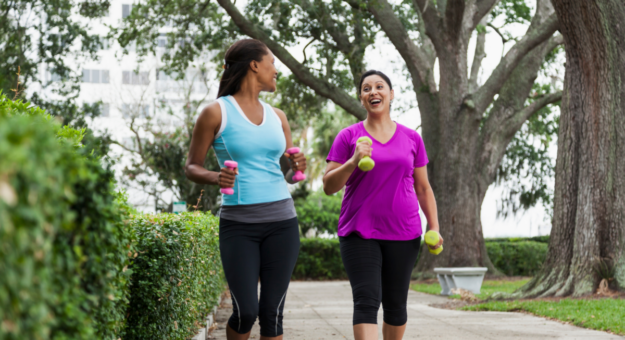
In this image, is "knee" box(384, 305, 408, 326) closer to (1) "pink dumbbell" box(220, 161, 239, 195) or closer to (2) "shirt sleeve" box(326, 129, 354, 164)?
(2) "shirt sleeve" box(326, 129, 354, 164)

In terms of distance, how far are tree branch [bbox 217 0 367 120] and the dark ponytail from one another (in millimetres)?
10543

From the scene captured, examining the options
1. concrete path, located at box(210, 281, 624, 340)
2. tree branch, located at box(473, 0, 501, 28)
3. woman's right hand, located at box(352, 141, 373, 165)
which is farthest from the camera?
tree branch, located at box(473, 0, 501, 28)

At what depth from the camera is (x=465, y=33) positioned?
1513 centimetres

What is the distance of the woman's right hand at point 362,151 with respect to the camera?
11.8ft

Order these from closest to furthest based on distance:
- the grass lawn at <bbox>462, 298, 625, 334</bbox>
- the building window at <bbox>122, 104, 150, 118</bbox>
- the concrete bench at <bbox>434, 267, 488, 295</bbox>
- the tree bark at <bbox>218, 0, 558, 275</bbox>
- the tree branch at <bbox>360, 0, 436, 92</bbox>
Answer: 1. the grass lawn at <bbox>462, 298, 625, 334</bbox>
2. the concrete bench at <bbox>434, 267, 488, 295</bbox>
3. the tree bark at <bbox>218, 0, 558, 275</bbox>
4. the tree branch at <bbox>360, 0, 436, 92</bbox>
5. the building window at <bbox>122, 104, 150, 118</bbox>

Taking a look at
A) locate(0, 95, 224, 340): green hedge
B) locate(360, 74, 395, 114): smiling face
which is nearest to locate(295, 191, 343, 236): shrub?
locate(360, 74, 395, 114): smiling face

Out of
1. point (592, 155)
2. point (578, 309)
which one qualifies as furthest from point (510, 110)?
point (578, 309)

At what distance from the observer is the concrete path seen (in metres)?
6.48

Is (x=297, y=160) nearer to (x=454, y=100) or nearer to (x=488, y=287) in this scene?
(x=488, y=287)

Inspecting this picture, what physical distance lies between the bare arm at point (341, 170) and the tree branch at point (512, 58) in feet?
36.2

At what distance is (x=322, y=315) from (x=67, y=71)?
533 inches

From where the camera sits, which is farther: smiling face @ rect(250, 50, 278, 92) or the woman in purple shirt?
the woman in purple shirt

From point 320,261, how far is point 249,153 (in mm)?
16603

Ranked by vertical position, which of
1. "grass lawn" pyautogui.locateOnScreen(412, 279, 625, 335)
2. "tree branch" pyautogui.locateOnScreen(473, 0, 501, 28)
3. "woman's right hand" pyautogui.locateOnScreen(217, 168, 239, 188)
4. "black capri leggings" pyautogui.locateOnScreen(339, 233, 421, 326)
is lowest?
"grass lawn" pyautogui.locateOnScreen(412, 279, 625, 335)
